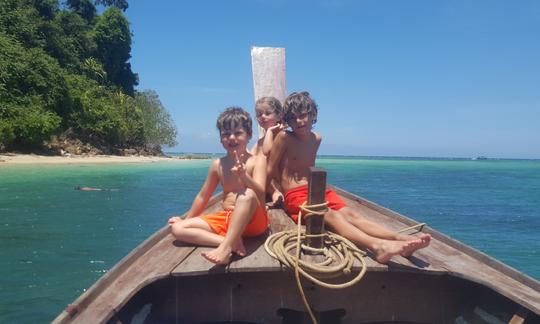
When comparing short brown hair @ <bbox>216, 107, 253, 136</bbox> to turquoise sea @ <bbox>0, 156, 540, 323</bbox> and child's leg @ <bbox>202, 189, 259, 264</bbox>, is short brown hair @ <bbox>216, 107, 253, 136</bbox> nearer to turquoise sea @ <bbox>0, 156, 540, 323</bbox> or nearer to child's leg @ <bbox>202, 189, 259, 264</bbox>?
child's leg @ <bbox>202, 189, 259, 264</bbox>

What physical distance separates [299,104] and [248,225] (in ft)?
3.59

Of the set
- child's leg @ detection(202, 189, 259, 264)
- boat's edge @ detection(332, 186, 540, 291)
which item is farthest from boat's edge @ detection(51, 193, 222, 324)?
boat's edge @ detection(332, 186, 540, 291)

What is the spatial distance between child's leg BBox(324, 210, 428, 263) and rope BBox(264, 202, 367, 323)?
0.29 ft

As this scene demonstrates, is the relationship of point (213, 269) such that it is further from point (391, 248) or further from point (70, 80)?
point (70, 80)

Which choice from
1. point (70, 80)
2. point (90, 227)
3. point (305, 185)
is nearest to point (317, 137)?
point (305, 185)

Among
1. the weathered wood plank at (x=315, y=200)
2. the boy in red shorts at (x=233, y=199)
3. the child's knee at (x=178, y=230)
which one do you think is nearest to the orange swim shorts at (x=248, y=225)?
the boy in red shorts at (x=233, y=199)

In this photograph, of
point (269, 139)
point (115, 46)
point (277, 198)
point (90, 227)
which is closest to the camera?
point (269, 139)

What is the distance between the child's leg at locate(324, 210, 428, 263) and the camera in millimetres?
2717

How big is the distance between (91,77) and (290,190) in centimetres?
3683

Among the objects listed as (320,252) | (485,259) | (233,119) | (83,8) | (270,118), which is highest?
(83,8)

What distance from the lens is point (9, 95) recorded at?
22.9 meters

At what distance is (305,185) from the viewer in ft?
12.0

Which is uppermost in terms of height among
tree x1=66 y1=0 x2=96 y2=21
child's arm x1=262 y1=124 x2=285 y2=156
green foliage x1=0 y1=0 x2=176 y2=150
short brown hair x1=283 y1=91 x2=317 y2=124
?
tree x1=66 y1=0 x2=96 y2=21

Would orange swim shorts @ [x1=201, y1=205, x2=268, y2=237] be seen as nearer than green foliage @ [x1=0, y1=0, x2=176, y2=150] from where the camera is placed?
Yes
